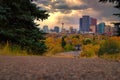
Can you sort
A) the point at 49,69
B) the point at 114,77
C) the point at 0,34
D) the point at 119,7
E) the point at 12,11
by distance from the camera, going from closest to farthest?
1. the point at 114,77
2. the point at 49,69
3. the point at 0,34
4. the point at 12,11
5. the point at 119,7

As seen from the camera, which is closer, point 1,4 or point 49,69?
point 49,69

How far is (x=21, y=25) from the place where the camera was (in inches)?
944

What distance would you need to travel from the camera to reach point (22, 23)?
23.9 m

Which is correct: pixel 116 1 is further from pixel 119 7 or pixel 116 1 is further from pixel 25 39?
pixel 25 39

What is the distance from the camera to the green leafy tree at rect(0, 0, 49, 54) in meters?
22.4

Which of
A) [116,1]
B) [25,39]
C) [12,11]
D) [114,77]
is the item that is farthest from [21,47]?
[114,77]

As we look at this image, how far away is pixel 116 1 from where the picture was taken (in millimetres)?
24281

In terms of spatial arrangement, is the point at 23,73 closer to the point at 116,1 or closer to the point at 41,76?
the point at 41,76

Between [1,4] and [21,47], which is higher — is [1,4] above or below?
above

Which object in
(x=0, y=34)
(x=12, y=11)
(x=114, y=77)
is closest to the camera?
(x=114, y=77)

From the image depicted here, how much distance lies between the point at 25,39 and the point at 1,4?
2585mm

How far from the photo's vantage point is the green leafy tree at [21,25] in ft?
73.4

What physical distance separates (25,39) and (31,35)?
0.73 meters

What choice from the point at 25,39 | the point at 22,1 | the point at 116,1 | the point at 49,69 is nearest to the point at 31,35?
the point at 25,39
